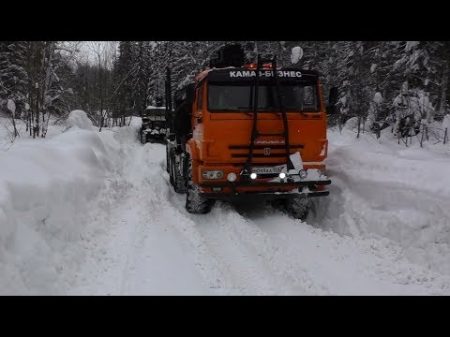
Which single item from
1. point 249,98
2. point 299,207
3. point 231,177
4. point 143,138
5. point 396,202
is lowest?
point 299,207

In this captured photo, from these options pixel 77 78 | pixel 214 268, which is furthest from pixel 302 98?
pixel 77 78

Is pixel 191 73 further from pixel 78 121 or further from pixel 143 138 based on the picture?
pixel 78 121

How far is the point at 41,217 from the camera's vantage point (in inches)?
234

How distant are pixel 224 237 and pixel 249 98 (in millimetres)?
2796

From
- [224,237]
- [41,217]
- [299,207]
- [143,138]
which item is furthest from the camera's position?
[143,138]

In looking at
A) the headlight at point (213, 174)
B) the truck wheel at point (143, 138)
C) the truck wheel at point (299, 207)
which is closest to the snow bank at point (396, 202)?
the truck wheel at point (299, 207)

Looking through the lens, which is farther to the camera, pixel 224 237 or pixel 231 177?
pixel 231 177

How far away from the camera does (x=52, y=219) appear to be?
6184 millimetres

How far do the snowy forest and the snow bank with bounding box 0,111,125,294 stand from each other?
565cm

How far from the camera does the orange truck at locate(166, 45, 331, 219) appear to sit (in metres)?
8.27

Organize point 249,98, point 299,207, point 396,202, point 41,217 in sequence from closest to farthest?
point 41,217 → point 396,202 → point 249,98 → point 299,207

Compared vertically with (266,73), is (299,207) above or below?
below

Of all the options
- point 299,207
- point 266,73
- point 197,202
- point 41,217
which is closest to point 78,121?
point 197,202

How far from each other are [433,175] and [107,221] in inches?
226
